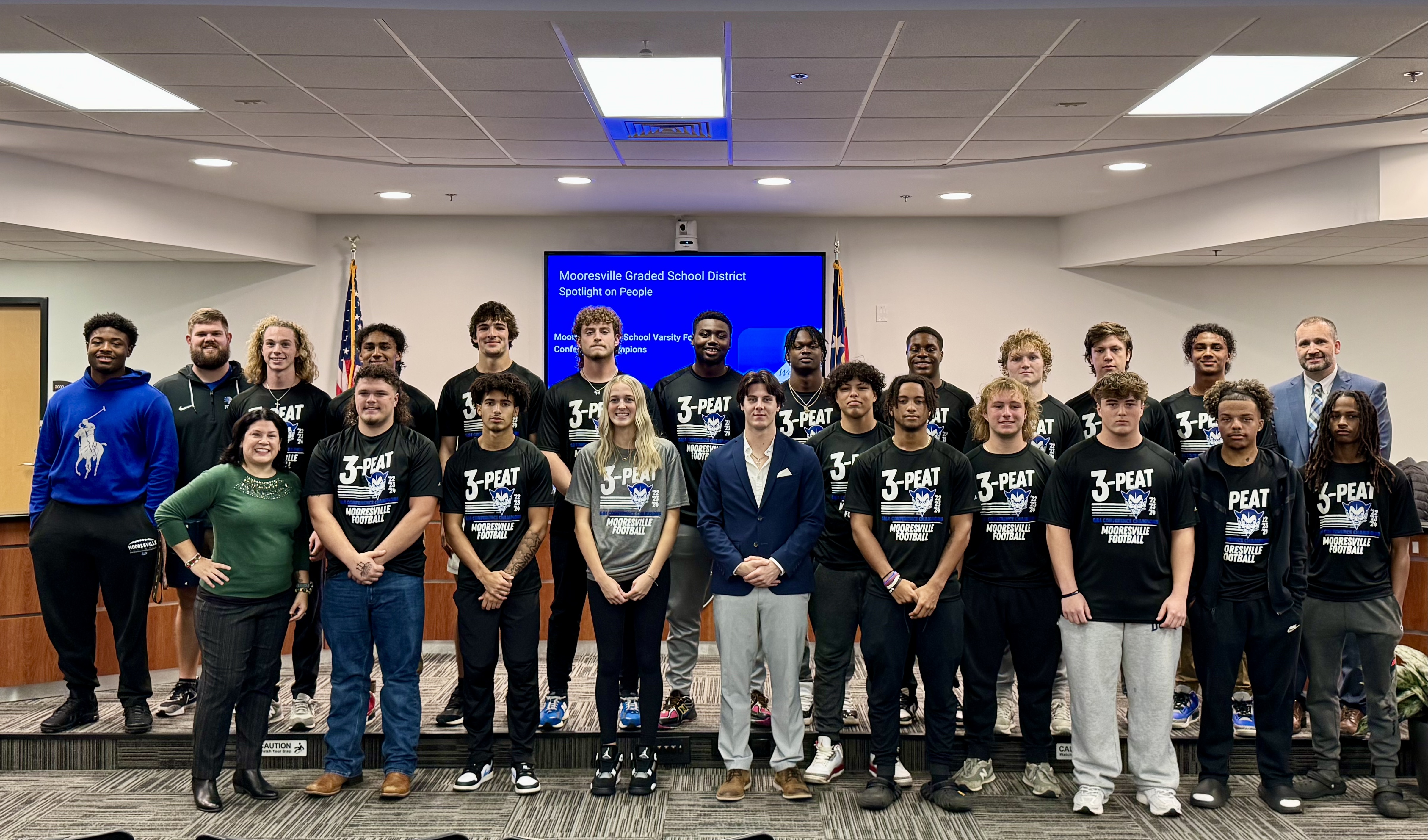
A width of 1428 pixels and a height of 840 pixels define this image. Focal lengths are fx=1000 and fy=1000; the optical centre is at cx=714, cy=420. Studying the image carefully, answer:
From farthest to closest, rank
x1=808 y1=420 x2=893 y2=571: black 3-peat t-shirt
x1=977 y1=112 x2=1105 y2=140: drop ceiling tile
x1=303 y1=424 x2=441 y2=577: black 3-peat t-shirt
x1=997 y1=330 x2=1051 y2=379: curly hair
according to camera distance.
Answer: x1=977 y1=112 x2=1105 y2=140: drop ceiling tile < x1=997 y1=330 x2=1051 y2=379: curly hair < x1=808 y1=420 x2=893 y2=571: black 3-peat t-shirt < x1=303 y1=424 x2=441 y2=577: black 3-peat t-shirt

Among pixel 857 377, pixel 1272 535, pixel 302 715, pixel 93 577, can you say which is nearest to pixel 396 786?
pixel 302 715

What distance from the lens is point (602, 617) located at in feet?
12.9

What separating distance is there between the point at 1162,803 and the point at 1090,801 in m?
0.28

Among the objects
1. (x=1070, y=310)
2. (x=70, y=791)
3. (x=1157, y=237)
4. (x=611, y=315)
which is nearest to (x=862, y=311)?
(x=1070, y=310)

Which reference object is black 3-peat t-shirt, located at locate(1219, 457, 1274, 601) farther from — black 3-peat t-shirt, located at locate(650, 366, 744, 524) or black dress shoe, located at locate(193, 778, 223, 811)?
black dress shoe, located at locate(193, 778, 223, 811)

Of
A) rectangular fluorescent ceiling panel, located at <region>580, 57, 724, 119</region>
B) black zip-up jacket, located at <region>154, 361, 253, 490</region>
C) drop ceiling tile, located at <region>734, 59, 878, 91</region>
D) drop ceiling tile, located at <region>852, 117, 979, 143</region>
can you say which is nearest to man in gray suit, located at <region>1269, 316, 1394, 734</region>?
drop ceiling tile, located at <region>852, 117, 979, 143</region>

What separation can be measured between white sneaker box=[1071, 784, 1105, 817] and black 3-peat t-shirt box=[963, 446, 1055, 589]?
2.63 feet

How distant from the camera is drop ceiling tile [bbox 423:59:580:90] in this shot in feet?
14.3

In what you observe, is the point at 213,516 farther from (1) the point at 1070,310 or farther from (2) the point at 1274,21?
(1) the point at 1070,310

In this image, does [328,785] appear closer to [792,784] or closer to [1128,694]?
[792,784]

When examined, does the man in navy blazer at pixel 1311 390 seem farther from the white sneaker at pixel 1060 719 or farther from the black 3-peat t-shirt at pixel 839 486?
the black 3-peat t-shirt at pixel 839 486

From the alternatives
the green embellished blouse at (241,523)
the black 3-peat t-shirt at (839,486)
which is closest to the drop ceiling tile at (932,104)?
the black 3-peat t-shirt at (839,486)

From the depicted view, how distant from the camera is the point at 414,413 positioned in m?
4.48

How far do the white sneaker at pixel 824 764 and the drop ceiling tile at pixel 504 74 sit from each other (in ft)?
10.2
